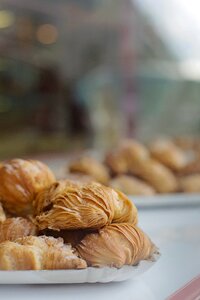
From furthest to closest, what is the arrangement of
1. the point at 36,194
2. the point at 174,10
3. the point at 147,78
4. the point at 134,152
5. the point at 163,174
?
the point at 147,78 < the point at 174,10 < the point at 134,152 < the point at 163,174 < the point at 36,194

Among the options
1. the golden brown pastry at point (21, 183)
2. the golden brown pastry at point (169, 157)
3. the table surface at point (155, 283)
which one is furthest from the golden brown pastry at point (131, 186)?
the golden brown pastry at point (21, 183)

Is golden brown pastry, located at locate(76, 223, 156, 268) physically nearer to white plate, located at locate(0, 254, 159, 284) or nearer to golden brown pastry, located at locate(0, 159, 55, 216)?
white plate, located at locate(0, 254, 159, 284)

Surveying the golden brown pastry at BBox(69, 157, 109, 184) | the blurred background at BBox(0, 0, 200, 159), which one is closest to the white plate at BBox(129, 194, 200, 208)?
the golden brown pastry at BBox(69, 157, 109, 184)

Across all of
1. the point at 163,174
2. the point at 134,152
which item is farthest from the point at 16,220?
the point at 134,152

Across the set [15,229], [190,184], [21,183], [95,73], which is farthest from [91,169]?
[95,73]

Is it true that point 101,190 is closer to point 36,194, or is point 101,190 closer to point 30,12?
point 36,194

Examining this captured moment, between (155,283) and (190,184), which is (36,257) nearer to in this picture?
(155,283)
